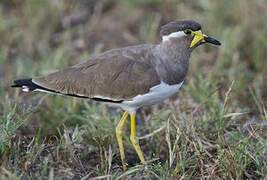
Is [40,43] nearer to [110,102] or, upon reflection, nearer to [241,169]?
[110,102]

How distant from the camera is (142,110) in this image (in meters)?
5.38

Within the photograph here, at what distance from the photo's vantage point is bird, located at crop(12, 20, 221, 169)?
162 inches

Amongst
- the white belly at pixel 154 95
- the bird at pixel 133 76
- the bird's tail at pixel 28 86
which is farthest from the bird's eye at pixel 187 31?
the bird's tail at pixel 28 86

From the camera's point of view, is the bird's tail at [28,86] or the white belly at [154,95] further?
the bird's tail at [28,86]

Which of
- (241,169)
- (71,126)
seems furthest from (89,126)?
(241,169)

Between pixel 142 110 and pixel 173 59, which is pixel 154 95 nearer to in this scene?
pixel 173 59

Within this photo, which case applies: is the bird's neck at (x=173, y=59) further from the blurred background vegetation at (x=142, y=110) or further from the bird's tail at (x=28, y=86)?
the bird's tail at (x=28, y=86)

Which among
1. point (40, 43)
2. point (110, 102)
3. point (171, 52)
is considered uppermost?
point (40, 43)

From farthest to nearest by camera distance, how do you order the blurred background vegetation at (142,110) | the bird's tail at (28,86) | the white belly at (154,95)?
the bird's tail at (28,86)
the white belly at (154,95)
the blurred background vegetation at (142,110)

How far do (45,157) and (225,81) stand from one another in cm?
221

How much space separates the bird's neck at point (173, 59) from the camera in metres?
4.16

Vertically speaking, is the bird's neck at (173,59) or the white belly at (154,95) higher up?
the bird's neck at (173,59)

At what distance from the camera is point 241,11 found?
666 cm

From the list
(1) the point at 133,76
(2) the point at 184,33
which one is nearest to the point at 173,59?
(2) the point at 184,33
